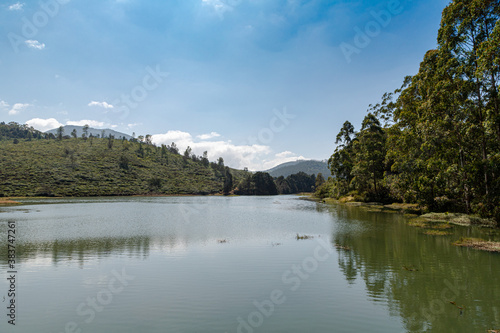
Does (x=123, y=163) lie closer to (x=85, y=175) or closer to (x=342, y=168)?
(x=85, y=175)

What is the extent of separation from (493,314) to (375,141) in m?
62.3

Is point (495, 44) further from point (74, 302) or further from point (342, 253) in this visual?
point (74, 302)

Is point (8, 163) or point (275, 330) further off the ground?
point (8, 163)

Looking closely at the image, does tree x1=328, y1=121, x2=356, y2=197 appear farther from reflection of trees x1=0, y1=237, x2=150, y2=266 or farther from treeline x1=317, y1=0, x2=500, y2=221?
reflection of trees x1=0, y1=237, x2=150, y2=266

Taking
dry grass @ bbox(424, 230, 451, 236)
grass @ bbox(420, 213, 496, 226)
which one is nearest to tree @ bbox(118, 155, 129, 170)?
grass @ bbox(420, 213, 496, 226)

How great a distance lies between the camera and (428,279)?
1468cm

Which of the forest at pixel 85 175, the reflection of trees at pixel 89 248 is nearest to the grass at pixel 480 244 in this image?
the reflection of trees at pixel 89 248

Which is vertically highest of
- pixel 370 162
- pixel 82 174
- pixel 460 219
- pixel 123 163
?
pixel 123 163

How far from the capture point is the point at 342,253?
2105 cm

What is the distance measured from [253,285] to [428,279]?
9.46 meters

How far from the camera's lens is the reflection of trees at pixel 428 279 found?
408 inches

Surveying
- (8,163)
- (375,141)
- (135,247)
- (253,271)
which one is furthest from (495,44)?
(8,163)

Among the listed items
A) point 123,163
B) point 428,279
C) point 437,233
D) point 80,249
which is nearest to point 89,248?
point 80,249

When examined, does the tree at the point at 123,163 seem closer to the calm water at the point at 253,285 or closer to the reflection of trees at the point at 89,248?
the calm water at the point at 253,285
